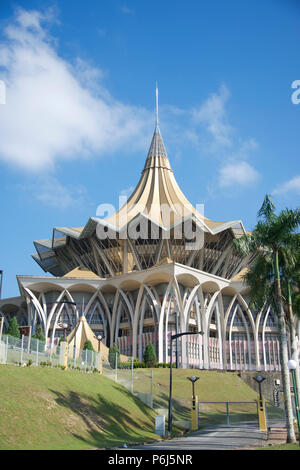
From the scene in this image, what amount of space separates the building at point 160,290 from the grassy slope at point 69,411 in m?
22.6

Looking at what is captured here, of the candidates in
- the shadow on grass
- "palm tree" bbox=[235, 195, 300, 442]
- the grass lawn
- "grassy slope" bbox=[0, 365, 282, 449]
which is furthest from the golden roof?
"palm tree" bbox=[235, 195, 300, 442]

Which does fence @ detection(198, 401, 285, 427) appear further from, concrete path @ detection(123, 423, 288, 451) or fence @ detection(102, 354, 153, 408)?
fence @ detection(102, 354, 153, 408)

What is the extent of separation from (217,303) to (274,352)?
937 cm

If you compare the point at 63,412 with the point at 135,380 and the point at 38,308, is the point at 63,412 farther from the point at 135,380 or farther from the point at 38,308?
the point at 38,308

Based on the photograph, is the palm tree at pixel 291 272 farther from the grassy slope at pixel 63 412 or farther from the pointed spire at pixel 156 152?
the pointed spire at pixel 156 152

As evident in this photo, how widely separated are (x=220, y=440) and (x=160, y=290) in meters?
36.7

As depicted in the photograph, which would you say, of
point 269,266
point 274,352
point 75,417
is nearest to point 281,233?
point 269,266

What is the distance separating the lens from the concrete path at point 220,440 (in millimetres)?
19594

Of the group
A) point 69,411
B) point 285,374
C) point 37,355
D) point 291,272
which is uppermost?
point 291,272

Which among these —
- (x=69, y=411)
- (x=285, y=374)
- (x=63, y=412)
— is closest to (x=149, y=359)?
(x=69, y=411)

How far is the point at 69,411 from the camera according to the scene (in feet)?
71.2

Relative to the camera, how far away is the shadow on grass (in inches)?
807

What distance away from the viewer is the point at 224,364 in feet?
203

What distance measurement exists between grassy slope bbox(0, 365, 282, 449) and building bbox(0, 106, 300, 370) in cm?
2262
